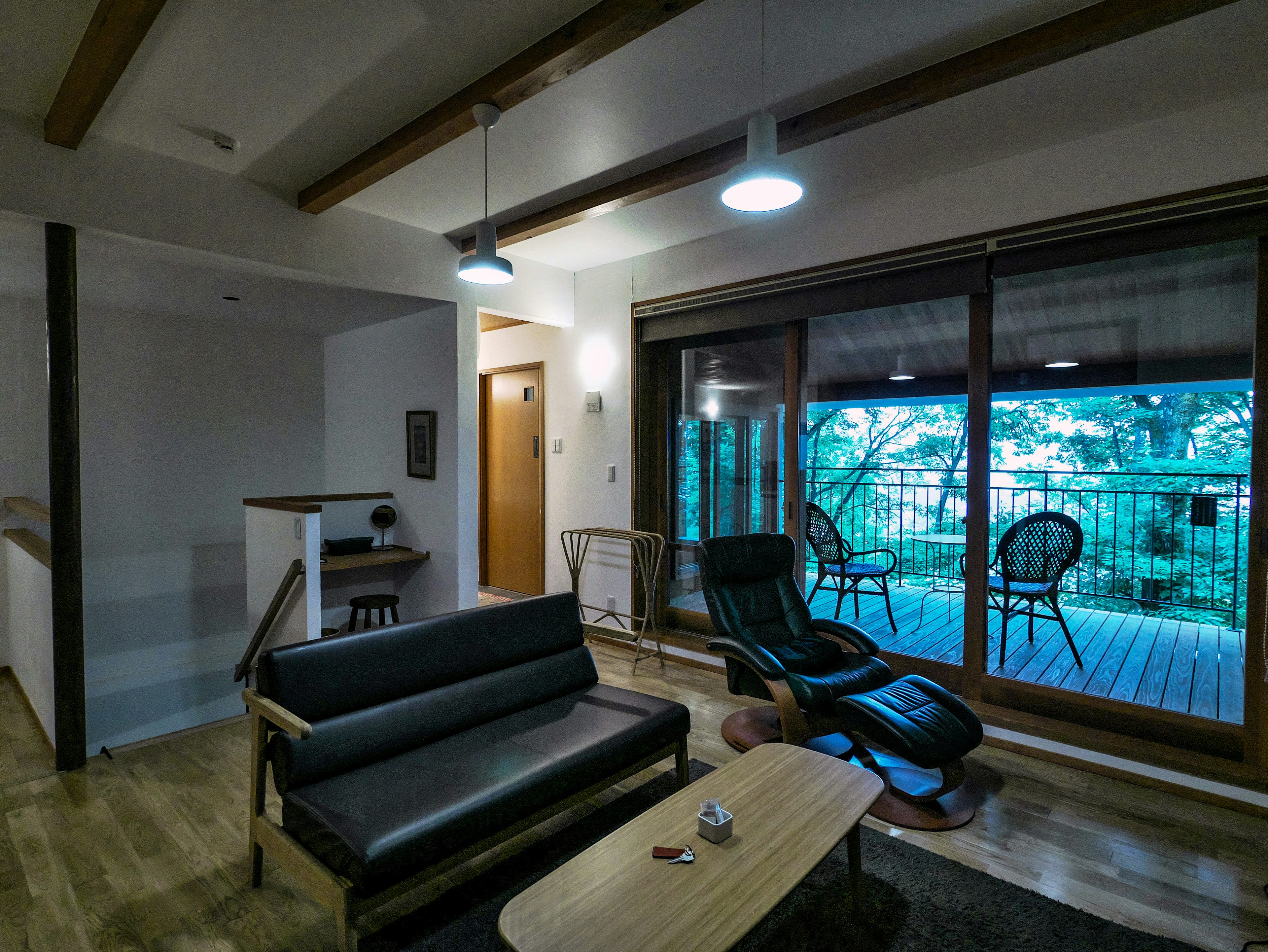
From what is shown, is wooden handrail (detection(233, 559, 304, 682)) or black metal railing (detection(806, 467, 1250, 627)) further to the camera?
wooden handrail (detection(233, 559, 304, 682))

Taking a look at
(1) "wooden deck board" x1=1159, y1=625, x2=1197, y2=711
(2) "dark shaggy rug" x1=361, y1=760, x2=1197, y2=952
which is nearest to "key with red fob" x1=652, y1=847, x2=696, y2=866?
(2) "dark shaggy rug" x1=361, y1=760, x2=1197, y2=952

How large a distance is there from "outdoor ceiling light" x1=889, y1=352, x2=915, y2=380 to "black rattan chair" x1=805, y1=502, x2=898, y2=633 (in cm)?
97

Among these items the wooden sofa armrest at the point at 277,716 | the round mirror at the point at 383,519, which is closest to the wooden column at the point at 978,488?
the wooden sofa armrest at the point at 277,716

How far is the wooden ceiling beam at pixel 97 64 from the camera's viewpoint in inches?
79.7

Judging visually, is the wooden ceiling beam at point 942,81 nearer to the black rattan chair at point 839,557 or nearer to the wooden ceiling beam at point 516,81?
the wooden ceiling beam at point 516,81

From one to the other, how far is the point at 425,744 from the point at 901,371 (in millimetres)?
3145

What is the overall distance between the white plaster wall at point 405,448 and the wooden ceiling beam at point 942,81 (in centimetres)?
166

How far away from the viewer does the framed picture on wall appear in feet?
15.0

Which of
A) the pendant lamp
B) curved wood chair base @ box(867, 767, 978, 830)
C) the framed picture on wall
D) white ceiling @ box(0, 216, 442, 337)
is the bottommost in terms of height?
curved wood chair base @ box(867, 767, 978, 830)

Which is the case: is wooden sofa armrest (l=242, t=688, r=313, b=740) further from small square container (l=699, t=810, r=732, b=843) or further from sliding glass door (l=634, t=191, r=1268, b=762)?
sliding glass door (l=634, t=191, r=1268, b=762)

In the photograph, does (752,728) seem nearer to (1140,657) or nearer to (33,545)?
(1140,657)

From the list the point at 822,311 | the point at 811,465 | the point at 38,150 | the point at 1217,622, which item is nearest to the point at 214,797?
the point at 38,150

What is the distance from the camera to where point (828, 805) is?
6.16 feet

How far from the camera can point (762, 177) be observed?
6.66ft
